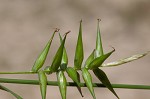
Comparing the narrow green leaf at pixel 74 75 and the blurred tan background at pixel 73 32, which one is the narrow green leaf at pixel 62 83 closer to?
the narrow green leaf at pixel 74 75

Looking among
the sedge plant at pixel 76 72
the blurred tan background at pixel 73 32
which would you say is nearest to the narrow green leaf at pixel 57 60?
the sedge plant at pixel 76 72

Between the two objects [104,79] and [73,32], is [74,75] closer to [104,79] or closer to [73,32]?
[104,79]

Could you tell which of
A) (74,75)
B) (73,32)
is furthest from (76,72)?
(73,32)

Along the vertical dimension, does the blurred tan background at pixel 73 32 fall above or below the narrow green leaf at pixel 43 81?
below

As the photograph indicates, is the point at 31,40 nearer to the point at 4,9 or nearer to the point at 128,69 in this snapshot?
the point at 4,9

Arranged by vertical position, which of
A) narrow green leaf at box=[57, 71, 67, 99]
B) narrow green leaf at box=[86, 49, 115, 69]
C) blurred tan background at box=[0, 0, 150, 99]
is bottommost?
blurred tan background at box=[0, 0, 150, 99]

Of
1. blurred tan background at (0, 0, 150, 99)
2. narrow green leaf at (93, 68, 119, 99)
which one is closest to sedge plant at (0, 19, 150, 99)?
narrow green leaf at (93, 68, 119, 99)

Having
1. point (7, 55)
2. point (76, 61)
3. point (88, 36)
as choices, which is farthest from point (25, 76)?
point (76, 61)

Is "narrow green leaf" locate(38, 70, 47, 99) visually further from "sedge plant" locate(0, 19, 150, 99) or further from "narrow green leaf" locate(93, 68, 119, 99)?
"narrow green leaf" locate(93, 68, 119, 99)

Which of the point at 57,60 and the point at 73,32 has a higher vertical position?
the point at 57,60
